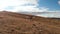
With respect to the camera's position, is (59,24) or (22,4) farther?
(22,4)

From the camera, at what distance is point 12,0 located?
196 cm

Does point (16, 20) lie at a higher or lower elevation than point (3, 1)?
lower

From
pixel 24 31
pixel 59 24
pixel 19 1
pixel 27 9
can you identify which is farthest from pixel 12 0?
pixel 59 24

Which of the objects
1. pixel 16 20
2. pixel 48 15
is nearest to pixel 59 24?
pixel 48 15

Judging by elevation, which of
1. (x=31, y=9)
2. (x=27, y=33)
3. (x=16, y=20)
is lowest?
(x=27, y=33)

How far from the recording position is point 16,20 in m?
1.89

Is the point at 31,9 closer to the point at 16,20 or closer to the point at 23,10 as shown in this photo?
the point at 23,10

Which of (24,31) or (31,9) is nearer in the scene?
(24,31)

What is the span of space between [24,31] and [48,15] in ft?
1.27

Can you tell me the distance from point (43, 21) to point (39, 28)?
0.12 metres

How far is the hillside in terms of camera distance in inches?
69.9

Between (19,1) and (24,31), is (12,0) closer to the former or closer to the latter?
(19,1)

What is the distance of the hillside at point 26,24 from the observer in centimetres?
178

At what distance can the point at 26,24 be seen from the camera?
1.84 m
